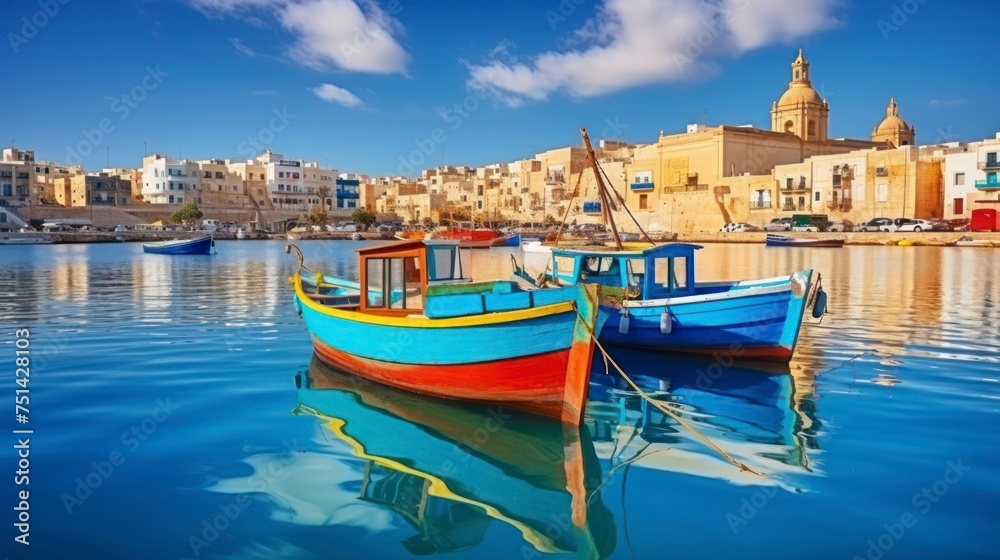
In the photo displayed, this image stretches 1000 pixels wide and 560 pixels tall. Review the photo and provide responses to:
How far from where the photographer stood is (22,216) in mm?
71688

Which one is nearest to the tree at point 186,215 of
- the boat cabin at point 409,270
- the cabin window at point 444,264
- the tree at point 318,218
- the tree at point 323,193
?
the tree at point 318,218

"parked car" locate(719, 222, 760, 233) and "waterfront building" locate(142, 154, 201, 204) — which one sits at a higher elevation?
"waterfront building" locate(142, 154, 201, 204)

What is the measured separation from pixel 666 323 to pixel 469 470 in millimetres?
5195

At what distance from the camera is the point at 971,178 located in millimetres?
47344

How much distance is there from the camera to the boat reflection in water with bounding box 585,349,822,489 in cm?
636

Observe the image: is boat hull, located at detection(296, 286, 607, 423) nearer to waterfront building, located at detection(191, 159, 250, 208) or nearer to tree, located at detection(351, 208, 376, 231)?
tree, located at detection(351, 208, 376, 231)

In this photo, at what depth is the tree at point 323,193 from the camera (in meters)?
91.2

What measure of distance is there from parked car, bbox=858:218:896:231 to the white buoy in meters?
42.6

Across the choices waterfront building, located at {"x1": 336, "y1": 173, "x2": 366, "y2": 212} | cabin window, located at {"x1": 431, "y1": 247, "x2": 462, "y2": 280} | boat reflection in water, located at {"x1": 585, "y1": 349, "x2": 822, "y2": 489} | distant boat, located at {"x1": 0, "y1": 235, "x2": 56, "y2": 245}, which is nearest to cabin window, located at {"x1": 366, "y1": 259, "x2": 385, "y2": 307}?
cabin window, located at {"x1": 431, "y1": 247, "x2": 462, "y2": 280}

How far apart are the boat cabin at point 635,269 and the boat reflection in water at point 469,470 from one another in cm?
490

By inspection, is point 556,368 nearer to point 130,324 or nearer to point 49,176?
point 130,324

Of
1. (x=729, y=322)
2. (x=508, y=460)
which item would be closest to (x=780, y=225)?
(x=729, y=322)

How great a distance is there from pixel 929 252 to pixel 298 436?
3751cm

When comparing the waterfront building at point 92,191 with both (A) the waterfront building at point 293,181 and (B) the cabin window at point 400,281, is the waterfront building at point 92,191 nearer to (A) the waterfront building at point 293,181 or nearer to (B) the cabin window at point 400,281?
(A) the waterfront building at point 293,181
